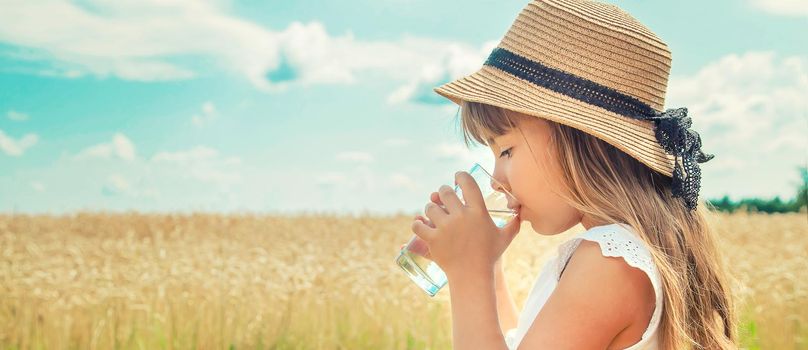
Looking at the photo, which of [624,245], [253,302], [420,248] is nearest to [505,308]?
[420,248]

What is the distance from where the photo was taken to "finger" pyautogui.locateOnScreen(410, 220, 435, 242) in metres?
1.63

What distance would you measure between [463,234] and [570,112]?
359mm

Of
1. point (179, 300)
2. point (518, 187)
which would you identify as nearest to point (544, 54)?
point (518, 187)

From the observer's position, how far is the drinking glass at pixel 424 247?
170 cm

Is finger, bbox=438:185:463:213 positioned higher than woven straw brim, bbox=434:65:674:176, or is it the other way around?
woven straw brim, bbox=434:65:674:176

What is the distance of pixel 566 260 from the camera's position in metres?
1.66

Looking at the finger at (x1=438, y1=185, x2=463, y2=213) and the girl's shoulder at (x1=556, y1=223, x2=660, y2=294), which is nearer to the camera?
the girl's shoulder at (x1=556, y1=223, x2=660, y2=294)

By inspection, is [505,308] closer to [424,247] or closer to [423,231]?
[424,247]

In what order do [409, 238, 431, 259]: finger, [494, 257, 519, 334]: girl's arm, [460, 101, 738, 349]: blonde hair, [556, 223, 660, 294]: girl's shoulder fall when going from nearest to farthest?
[556, 223, 660, 294]: girl's shoulder, [460, 101, 738, 349]: blonde hair, [409, 238, 431, 259]: finger, [494, 257, 519, 334]: girl's arm

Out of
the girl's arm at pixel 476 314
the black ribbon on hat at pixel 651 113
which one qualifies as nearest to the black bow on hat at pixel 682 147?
the black ribbon on hat at pixel 651 113

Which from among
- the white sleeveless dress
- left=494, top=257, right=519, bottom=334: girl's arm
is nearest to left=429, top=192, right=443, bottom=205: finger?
the white sleeveless dress

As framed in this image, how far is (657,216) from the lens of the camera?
1681 mm

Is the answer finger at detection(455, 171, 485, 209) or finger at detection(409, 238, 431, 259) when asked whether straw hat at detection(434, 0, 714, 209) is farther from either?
finger at detection(409, 238, 431, 259)

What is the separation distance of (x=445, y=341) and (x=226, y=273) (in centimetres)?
117
